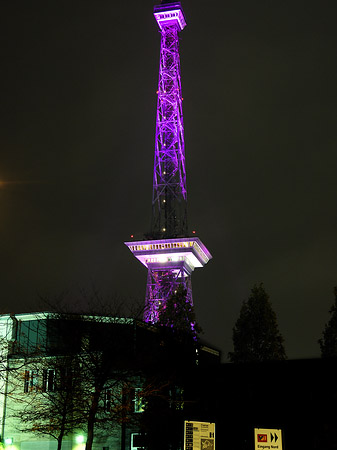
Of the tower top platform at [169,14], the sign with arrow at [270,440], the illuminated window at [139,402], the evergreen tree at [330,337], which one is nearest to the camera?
the sign with arrow at [270,440]

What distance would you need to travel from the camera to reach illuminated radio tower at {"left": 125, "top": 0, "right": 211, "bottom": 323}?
115 meters

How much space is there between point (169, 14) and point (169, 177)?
95.1ft

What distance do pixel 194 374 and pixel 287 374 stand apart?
621cm

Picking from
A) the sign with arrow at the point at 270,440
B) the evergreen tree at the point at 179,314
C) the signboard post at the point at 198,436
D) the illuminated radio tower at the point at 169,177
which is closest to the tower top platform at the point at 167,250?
the illuminated radio tower at the point at 169,177

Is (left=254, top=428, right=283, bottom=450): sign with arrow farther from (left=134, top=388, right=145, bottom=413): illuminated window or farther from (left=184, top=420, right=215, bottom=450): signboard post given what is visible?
(left=134, top=388, right=145, bottom=413): illuminated window

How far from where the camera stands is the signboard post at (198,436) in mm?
17906

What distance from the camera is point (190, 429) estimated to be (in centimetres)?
1802

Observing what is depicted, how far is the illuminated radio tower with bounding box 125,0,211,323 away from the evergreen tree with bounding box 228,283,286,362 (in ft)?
146

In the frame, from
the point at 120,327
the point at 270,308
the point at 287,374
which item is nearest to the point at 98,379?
Answer: the point at 120,327

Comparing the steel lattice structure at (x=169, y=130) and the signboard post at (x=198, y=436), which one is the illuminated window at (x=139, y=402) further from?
the steel lattice structure at (x=169, y=130)

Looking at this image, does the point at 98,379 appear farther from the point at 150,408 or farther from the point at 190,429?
the point at 190,429

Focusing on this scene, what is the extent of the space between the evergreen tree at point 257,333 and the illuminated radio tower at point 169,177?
146 ft

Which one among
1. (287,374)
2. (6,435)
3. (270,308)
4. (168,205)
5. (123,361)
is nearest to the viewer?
(287,374)

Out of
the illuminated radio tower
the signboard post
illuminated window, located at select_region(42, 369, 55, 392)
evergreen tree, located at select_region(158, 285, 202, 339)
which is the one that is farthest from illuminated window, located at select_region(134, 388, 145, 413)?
the illuminated radio tower
